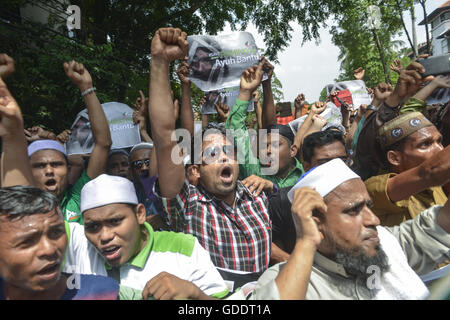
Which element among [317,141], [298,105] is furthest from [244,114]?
[298,105]

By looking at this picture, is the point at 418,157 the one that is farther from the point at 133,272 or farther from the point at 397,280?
the point at 133,272

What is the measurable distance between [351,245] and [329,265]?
14 cm

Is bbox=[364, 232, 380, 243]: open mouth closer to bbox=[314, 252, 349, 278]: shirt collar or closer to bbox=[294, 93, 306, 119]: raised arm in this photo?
bbox=[314, 252, 349, 278]: shirt collar

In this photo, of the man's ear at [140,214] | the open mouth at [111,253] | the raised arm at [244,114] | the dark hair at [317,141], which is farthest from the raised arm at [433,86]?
the open mouth at [111,253]

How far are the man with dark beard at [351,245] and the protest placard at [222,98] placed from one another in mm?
1905

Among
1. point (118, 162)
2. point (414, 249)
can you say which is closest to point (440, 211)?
point (414, 249)

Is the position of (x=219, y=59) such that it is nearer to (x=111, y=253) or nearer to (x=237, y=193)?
(x=237, y=193)

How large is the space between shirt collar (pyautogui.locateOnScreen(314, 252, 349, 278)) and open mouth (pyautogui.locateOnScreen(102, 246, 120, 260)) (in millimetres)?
1017

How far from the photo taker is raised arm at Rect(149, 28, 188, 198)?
198 centimetres

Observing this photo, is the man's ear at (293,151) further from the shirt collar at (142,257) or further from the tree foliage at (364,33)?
the tree foliage at (364,33)

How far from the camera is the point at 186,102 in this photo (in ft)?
11.0

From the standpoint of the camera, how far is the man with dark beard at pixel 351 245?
5.14 feet

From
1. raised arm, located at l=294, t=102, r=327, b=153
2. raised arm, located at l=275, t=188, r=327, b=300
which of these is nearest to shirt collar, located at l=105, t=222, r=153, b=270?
raised arm, located at l=275, t=188, r=327, b=300
